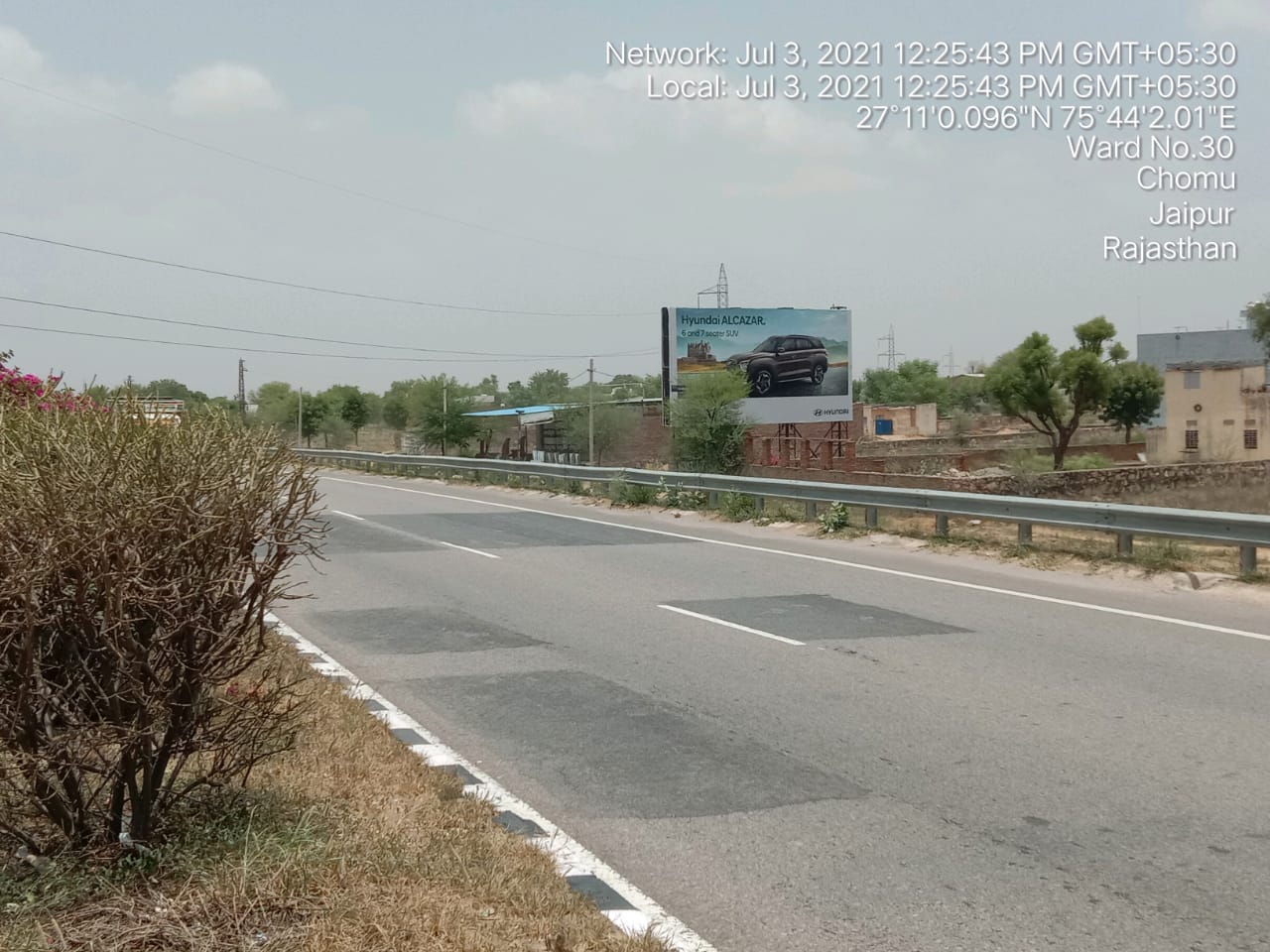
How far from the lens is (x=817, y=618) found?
37.1ft

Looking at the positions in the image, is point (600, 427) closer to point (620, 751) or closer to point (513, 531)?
point (513, 531)

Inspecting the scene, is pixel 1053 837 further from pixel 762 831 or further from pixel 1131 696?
pixel 1131 696

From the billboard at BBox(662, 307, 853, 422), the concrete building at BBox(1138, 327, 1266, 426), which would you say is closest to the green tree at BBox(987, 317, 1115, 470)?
the billboard at BBox(662, 307, 853, 422)

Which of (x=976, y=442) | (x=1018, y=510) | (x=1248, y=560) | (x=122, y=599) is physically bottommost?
(x=1248, y=560)

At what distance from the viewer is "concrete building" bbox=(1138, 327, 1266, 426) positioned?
3590 inches

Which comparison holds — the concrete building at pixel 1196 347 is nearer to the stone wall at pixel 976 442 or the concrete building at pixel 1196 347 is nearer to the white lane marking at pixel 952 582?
the stone wall at pixel 976 442

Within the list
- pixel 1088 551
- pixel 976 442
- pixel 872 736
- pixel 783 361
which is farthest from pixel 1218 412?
pixel 872 736

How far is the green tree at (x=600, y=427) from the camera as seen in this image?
59.3 metres

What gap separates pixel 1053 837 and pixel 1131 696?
9.69ft

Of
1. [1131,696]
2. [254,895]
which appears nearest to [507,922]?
[254,895]

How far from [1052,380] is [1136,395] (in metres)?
15.0

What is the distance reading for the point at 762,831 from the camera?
5.56m

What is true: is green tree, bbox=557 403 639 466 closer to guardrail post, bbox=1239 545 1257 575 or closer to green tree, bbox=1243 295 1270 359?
green tree, bbox=1243 295 1270 359

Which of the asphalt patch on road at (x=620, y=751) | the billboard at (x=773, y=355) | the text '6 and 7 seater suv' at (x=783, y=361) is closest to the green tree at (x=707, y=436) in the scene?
the billboard at (x=773, y=355)
